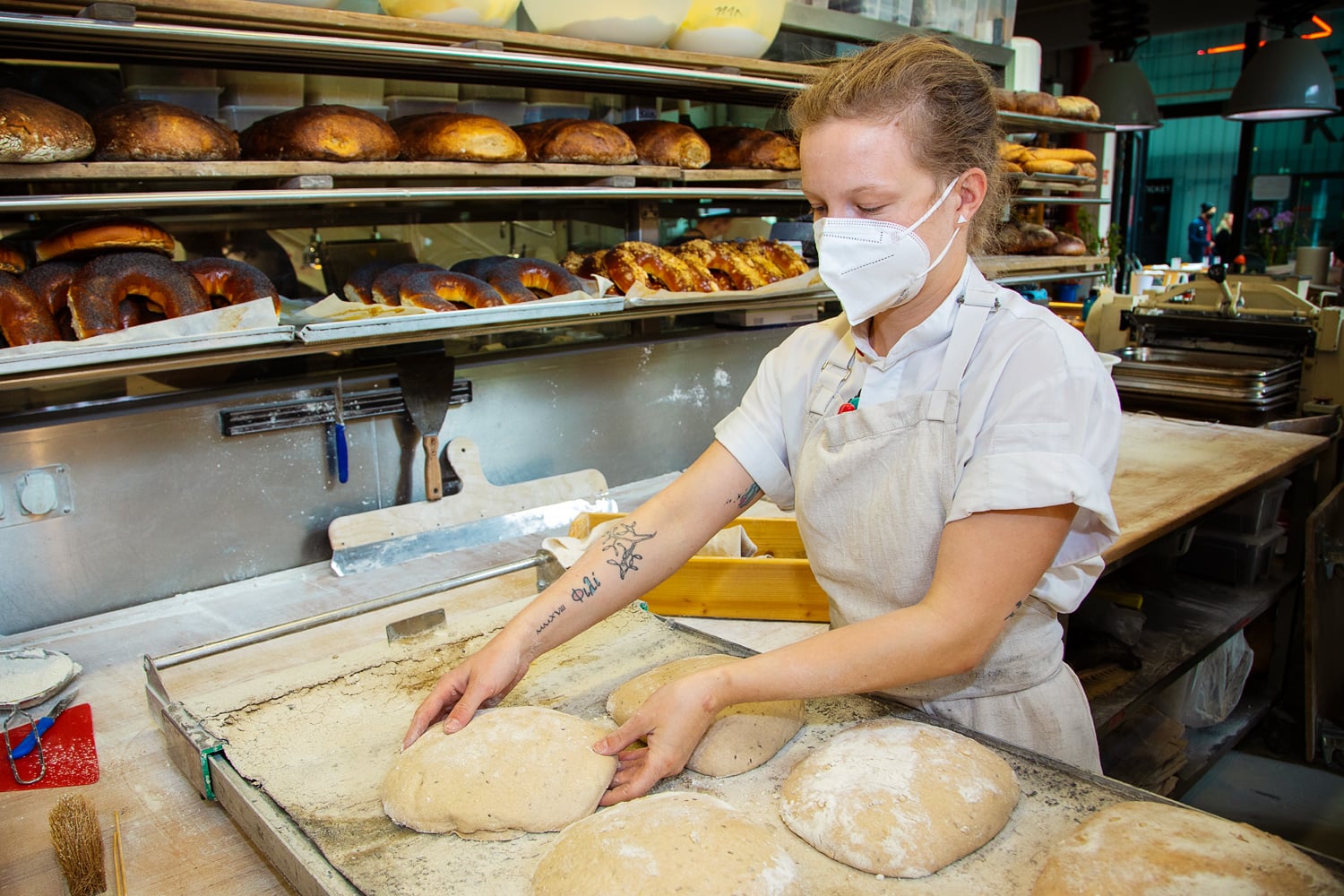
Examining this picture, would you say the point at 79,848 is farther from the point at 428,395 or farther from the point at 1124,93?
the point at 1124,93

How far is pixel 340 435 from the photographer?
220 centimetres

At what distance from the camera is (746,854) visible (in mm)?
939

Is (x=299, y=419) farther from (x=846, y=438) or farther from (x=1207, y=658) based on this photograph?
(x=1207, y=658)

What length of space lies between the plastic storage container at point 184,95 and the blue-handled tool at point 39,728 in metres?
1.20

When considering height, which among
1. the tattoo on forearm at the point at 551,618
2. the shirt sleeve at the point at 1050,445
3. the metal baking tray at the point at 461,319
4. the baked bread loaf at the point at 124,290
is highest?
the baked bread loaf at the point at 124,290

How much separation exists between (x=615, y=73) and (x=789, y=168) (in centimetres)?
74

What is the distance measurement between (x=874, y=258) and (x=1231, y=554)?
2.24 meters

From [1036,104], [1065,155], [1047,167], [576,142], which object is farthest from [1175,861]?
[1065,155]

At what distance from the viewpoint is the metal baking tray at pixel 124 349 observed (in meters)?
1.53

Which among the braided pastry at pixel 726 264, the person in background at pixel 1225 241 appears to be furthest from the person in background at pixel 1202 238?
the braided pastry at pixel 726 264

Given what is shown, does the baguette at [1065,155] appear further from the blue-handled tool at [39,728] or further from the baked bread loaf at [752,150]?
the blue-handled tool at [39,728]

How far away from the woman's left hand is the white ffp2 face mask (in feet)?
1.80

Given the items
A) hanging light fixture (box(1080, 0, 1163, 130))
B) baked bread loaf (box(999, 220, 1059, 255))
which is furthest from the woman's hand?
hanging light fixture (box(1080, 0, 1163, 130))

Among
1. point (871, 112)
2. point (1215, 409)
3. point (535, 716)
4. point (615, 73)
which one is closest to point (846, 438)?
point (871, 112)
